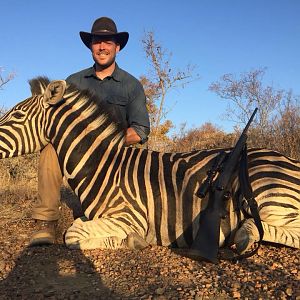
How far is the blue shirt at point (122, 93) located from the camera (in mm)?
4647

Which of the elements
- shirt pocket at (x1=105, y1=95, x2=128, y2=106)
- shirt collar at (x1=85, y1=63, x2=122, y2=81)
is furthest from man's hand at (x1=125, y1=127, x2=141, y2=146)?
shirt collar at (x1=85, y1=63, x2=122, y2=81)

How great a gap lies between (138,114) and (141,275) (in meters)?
2.28

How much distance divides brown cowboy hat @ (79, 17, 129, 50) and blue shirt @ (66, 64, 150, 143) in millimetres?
376

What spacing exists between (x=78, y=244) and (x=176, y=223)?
0.91 m

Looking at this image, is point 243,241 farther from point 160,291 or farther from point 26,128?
point 26,128

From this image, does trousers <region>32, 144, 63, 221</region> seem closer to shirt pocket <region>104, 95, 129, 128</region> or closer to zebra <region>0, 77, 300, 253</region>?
zebra <region>0, 77, 300, 253</region>

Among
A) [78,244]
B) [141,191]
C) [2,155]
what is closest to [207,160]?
[141,191]

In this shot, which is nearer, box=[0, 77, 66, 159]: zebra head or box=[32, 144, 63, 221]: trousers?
box=[0, 77, 66, 159]: zebra head

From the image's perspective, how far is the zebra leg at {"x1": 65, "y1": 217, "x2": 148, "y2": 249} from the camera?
349cm

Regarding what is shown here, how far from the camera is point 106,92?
4.76 meters

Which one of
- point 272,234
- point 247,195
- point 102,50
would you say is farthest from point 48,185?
Result: point 272,234

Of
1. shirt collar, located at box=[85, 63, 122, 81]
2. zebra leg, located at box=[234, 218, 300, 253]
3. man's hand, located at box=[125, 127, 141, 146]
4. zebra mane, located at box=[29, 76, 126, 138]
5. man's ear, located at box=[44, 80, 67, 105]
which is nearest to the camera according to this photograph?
zebra leg, located at box=[234, 218, 300, 253]

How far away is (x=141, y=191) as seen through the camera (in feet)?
12.2

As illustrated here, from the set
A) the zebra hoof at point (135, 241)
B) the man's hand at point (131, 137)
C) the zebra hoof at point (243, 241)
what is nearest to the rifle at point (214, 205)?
the zebra hoof at point (243, 241)
